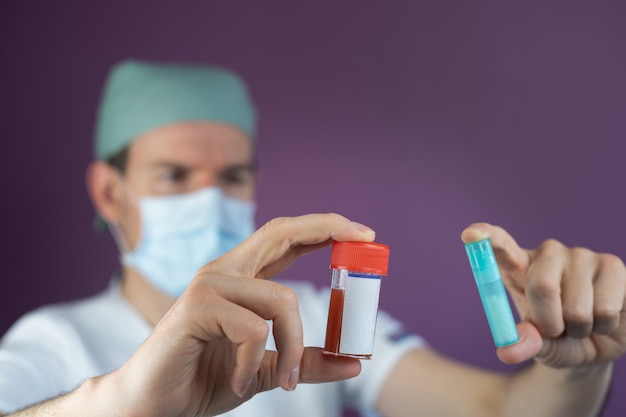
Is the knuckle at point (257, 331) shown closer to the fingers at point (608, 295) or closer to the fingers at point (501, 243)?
the fingers at point (501, 243)

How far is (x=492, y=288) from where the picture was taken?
90 centimetres

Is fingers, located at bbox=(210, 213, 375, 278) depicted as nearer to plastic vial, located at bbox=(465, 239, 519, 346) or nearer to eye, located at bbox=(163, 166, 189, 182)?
plastic vial, located at bbox=(465, 239, 519, 346)

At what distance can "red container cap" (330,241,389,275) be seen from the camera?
0.85 m

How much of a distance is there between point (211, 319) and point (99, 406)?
0.21 metres

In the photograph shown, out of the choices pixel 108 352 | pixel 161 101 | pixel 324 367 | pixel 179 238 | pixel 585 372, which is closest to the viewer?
pixel 324 367

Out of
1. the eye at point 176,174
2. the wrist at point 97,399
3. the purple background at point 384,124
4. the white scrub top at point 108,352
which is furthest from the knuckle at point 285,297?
the purple background at point 384,124

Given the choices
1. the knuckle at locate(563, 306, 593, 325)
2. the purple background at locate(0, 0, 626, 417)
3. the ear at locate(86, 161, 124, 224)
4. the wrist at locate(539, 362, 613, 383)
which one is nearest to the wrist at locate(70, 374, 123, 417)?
the knuckle at locate(563, 306, 593, 325)

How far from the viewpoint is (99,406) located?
0.85 metres

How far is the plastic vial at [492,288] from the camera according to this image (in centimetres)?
90

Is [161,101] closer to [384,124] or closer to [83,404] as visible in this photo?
[384,124]

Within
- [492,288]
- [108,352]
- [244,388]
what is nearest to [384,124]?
[108,352]

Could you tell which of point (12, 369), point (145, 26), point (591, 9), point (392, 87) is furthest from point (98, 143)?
point (591, 9)

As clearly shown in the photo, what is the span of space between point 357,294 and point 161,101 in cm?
125

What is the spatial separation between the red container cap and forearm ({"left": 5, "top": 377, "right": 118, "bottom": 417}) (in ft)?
1.20
